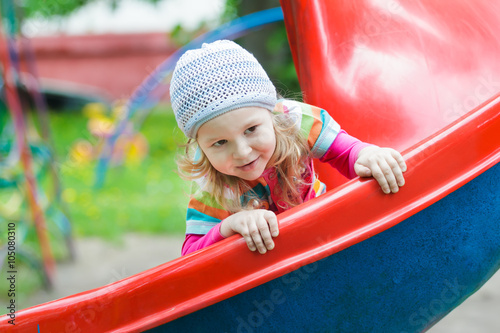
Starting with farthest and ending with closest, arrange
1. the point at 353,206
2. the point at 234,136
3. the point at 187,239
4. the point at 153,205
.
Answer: the point at 153,205
the point at 187,239
the point at 234,136
the point at 353,206

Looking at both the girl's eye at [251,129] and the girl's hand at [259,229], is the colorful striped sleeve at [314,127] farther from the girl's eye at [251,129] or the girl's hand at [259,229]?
the girl's hand at [259,229]

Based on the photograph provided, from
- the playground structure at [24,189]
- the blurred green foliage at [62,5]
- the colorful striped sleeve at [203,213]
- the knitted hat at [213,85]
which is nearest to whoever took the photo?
the knitted hat at [213,85]

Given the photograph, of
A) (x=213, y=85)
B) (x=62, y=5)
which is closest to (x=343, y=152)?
(x=213, y=85)

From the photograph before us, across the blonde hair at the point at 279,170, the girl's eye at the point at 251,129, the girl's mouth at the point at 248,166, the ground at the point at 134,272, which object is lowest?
the ground at the point at 134,272

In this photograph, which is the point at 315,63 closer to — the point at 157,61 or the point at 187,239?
the point at 187,239

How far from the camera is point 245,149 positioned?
3.32 feet

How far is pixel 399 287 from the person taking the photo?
95 centimetres

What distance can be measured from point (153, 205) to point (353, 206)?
333cm

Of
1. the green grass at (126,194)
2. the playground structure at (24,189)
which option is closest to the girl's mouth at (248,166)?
the green grass at (126,194)

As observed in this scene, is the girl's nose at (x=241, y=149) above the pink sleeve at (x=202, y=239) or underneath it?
A: above

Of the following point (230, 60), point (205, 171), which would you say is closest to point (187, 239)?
point (205, 171)

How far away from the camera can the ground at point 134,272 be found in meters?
2.20

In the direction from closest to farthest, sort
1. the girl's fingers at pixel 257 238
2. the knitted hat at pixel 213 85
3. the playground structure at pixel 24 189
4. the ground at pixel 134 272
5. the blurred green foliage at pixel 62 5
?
the girl's fingers at pixel 257 238 → the knitted hat at pixel 213 85 → the ground at pixel 134 272 → the playground structure at pixel 24 189 → the blurred green foliage at pixel 62 5

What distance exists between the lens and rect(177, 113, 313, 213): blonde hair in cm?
112
